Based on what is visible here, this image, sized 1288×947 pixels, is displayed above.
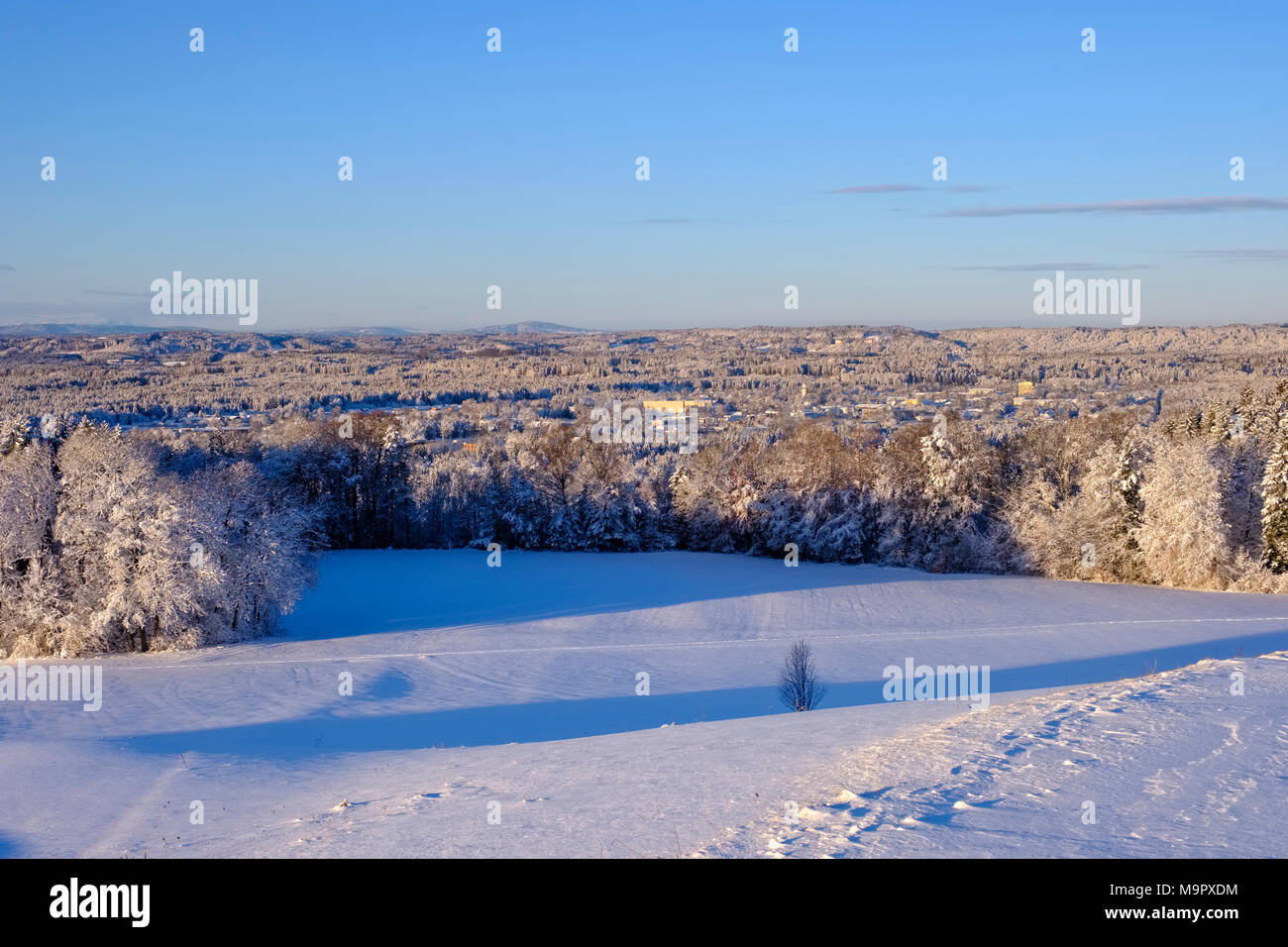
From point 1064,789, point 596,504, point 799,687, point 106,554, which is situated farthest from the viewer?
point 596,504

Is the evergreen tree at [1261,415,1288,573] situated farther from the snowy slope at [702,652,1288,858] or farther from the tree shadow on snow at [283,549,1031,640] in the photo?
the snowy slope at [702,652,1288,858]

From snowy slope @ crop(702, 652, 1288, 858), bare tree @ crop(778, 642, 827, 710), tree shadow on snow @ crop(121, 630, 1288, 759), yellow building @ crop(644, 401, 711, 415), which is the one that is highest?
yellow building @ crop(644, 401, 711, 415)

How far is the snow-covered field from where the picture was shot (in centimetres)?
962

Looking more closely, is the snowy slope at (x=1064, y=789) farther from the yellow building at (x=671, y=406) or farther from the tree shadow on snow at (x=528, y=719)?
the yellow building at (x=671, y=406)

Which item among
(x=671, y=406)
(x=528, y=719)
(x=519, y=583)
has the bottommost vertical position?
(x=519, y=583)

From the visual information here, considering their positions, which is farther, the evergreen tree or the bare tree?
the evergreen tree

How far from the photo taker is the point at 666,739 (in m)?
16.3

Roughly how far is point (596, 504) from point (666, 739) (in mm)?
37231

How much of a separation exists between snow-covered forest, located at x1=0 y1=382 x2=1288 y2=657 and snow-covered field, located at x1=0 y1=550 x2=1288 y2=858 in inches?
99.6

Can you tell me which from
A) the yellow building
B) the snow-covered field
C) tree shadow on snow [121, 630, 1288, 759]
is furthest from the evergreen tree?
the yellow building

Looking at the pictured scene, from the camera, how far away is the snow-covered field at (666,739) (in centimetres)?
962

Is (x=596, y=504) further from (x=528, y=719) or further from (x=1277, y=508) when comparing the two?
(x=1277, y=508)

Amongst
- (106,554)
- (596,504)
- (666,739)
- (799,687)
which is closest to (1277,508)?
(799,687)

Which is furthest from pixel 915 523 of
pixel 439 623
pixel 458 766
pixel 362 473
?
pixel 458 766
